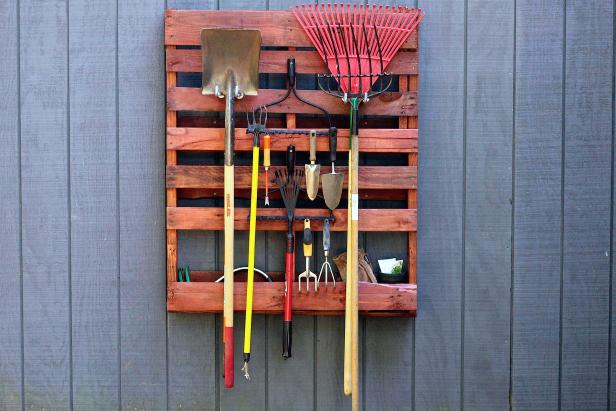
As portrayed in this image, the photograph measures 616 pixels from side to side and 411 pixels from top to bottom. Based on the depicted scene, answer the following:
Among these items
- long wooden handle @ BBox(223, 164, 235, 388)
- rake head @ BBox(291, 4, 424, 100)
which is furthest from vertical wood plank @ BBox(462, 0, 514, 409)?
long wooden handle @ BBox(223, 164, 235, 388)

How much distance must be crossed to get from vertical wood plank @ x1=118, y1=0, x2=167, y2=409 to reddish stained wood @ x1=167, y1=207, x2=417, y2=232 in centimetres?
16

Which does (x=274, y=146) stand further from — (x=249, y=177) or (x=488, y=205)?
(x=488, y=205)

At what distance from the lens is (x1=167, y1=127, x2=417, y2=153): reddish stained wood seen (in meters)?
2.94

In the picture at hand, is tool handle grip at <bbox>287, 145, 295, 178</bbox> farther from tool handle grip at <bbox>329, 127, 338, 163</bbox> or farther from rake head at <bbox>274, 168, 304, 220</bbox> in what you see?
tool handle grip at <bbox>329, 127, 338, 163</bbox>

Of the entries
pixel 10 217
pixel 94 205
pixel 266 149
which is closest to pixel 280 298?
pixel 266 149

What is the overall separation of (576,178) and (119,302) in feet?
5.44

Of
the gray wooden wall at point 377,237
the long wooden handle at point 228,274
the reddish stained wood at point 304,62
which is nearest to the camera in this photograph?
the long wooden handle at point 228,274

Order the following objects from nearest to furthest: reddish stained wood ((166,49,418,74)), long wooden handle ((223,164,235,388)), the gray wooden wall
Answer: long wooden handle ((223,164,235,388)) < reddish stained wood ((166,49,418,74)) < the gray wooden wall

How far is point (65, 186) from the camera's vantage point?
3078 millimetres

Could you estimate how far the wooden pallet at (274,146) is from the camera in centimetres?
294

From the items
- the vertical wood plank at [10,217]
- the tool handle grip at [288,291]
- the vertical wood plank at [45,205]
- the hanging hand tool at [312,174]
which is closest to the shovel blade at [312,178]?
the hanging hand tool at [312,174]

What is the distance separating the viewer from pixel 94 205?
3.08 m

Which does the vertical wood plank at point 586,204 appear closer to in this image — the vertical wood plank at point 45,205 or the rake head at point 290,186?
the rake head at point 290,186

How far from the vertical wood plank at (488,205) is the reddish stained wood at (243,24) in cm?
30
